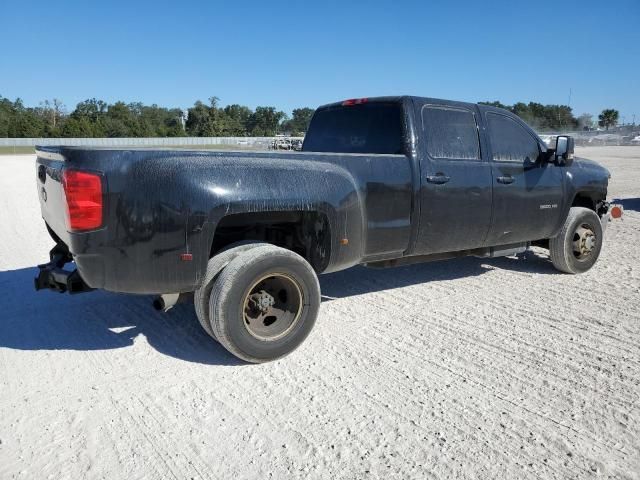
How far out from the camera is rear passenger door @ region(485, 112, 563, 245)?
16.9 feet

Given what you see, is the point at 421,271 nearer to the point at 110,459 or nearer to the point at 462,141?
the point at 462,141

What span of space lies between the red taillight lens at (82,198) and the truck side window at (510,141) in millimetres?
3722

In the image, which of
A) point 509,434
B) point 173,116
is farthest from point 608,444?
point 173,116

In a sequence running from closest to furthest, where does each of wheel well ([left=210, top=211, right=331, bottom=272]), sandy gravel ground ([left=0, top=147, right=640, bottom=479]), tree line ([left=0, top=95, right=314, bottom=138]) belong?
1. sandy gravel ground ([left=0, top=147, right=640, bottom=479])
2. wheel well ([left=210, top=211, right=331, bottom=272])
3. tree line ([left=0, top=95, right=314, bottom=138])

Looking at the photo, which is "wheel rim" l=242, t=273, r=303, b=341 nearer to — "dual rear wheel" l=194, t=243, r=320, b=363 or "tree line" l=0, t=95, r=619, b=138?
"dual rear wheel" l=194, t=243, r=320, b=363

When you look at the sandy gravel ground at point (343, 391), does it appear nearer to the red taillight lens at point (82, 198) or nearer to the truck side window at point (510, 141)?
the red taillight lens at point (82, 198)

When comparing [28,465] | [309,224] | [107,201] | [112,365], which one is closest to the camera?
[28,465]

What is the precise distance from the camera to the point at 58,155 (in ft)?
10.8

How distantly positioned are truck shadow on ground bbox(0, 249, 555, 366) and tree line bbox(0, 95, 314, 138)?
63.6 metres

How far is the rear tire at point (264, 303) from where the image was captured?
3.45m

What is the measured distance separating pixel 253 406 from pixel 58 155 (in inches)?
77.3

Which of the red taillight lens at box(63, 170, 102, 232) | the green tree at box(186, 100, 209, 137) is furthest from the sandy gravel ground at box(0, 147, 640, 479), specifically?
the green tree at box(186, 100, 209, 137)

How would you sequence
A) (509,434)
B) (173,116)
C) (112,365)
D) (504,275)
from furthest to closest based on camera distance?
(173,116) < (504,275) < (112,365) < (509,434)

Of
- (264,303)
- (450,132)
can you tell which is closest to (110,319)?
(264,303)
